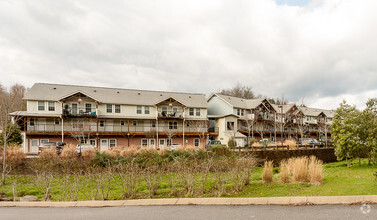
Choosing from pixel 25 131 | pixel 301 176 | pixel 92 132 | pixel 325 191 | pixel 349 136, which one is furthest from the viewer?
pixel 92 132

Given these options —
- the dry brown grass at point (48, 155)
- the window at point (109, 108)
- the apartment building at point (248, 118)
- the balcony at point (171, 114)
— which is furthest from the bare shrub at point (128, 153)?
the apartment building at point (248, 118)

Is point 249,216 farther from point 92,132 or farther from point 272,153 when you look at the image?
point 92,132

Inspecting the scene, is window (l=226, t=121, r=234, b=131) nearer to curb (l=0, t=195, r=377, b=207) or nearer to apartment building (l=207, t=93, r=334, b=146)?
apartment building (l=207, t=93, r=334, b=146)

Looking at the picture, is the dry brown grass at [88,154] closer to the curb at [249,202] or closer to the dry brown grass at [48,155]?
the dry brown grass at [48,155]

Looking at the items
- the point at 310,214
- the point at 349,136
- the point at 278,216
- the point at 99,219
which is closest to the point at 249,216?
the point at 278,216

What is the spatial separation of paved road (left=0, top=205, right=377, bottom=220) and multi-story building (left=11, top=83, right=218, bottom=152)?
74.7 feet

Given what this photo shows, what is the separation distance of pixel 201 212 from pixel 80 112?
31.2m

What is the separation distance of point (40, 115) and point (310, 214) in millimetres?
34516

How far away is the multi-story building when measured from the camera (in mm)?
32031

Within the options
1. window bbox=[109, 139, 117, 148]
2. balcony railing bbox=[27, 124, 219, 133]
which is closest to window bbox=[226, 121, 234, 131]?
balcony railing bbox=[27, 124, 219, 133]

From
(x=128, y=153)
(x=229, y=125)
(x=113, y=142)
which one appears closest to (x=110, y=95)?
(x=113, y=142)

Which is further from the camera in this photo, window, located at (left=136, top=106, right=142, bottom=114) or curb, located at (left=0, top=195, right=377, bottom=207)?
window, located at (left=136, top=106, right=142, bottom=114)

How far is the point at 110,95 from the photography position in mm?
A: 37781

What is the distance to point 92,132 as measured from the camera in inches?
1292
